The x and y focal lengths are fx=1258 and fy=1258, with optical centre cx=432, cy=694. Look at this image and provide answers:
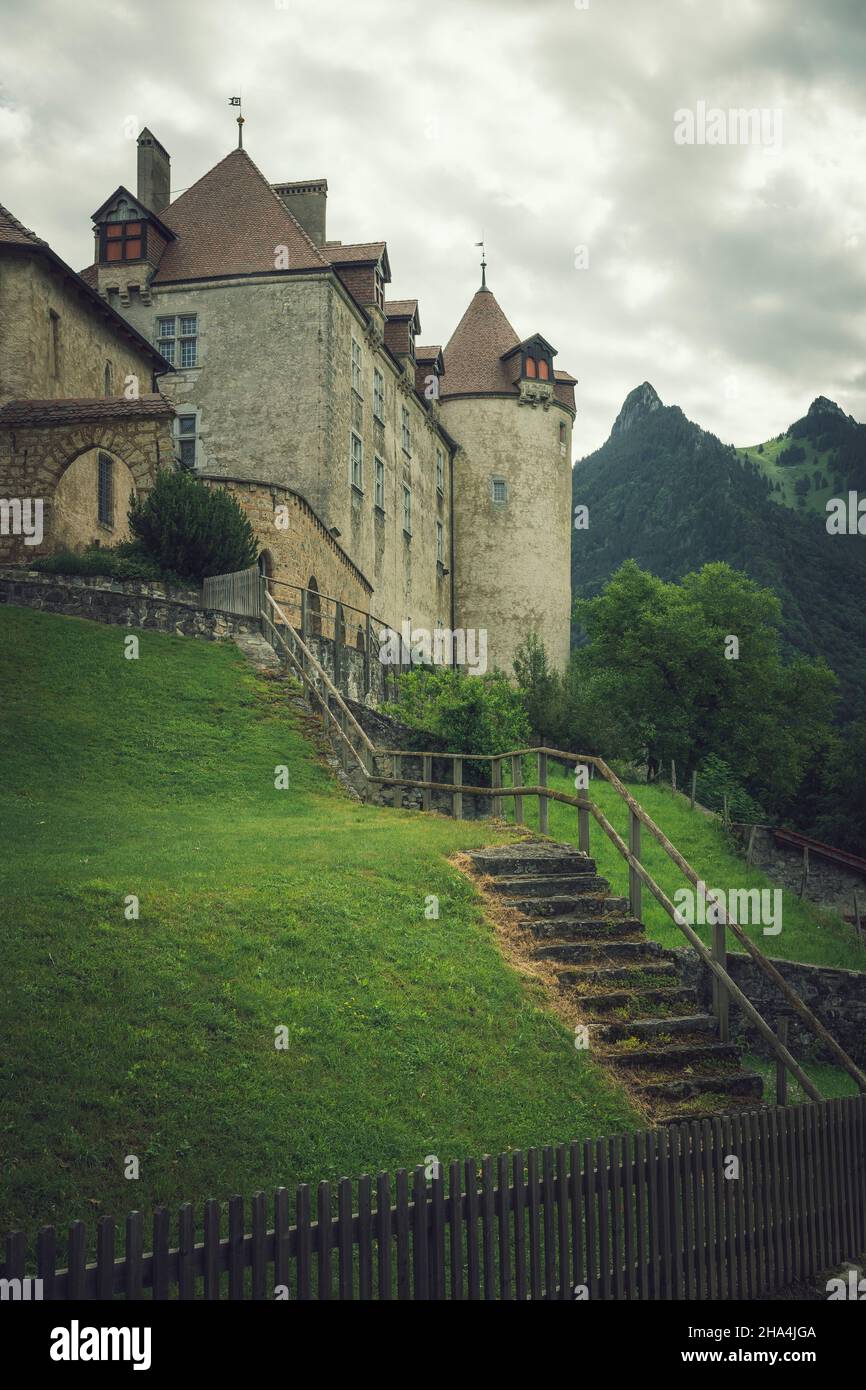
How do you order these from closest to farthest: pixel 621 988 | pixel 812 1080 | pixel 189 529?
pixel 621 988 < pixel 812 1080 < pixel 189 529

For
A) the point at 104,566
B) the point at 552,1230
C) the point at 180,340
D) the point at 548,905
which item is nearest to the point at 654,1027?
the point at 548,905

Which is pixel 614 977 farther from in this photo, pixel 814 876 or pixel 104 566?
pixel 814 876

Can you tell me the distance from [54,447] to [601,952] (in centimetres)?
2183

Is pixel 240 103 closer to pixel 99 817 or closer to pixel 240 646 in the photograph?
pixel 240 646

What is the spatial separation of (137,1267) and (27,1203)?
193 centimetres

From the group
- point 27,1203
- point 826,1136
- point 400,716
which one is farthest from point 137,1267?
point 400,716

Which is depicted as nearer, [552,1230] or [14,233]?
[552,1230]

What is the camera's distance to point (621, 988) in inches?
531

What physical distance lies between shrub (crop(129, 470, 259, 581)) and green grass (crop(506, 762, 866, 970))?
946cm

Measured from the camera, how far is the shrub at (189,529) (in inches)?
1153

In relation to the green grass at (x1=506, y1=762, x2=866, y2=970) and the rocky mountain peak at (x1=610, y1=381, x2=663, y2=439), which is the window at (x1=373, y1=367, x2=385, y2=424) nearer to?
the green grass at (x1=506, y1=762, x2=866, y2=970)

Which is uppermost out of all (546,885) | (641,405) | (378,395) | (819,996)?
(641,405)

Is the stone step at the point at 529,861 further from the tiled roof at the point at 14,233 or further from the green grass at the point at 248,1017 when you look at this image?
the tiled roof at the point at 14,233

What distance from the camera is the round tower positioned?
56281 mm
